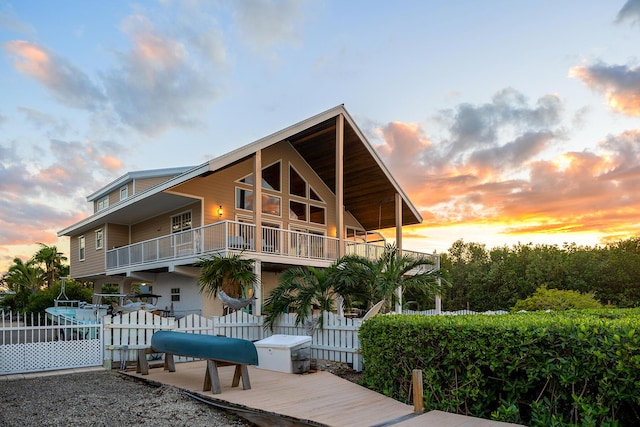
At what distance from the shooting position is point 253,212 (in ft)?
52.3

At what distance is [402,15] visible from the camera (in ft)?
45.7

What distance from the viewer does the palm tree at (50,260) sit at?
135 ft

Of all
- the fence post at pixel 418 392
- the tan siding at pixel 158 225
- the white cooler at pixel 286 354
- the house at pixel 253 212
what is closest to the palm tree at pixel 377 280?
the white cooler at pixel 286 354

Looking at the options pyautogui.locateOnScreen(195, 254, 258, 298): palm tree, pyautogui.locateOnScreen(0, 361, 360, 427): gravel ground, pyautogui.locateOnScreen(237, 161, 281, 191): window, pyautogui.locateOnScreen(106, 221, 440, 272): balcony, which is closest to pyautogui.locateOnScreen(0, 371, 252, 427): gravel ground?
pyautogui.locateOnScreen(0, 361, 360, 427): gravel ground

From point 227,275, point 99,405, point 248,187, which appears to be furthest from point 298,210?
point 99,405

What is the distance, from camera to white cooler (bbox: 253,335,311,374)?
9469 millimetres

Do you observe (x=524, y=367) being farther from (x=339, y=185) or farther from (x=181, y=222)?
(x=181, y=222)

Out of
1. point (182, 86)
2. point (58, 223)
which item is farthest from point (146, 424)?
point (58, 223)

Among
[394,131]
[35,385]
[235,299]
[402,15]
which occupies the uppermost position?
[402,15]

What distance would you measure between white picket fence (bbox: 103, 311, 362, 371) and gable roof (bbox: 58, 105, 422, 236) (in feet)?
17.9

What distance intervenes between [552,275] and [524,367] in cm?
2792

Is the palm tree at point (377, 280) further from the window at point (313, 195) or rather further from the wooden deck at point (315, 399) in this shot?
the window at point (313, 195)

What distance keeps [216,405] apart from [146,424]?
1141 mm

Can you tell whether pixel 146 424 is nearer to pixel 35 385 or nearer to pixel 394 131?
pixel 35 385
